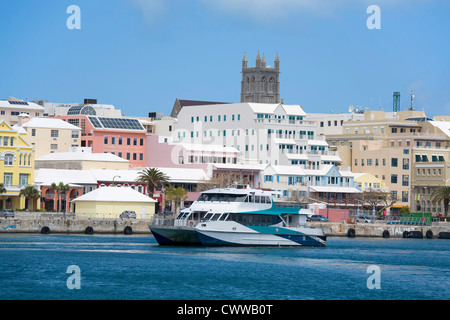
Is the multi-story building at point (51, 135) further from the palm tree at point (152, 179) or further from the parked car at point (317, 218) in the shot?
the parked car at point (317, 218)

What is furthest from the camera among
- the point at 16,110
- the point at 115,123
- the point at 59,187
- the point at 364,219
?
the point at 16,110

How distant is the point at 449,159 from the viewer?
520 feet

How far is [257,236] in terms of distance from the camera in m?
89.9

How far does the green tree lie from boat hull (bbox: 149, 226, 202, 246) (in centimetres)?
3870

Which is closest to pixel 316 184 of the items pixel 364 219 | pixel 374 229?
pixel 364 219

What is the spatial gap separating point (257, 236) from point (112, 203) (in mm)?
32756

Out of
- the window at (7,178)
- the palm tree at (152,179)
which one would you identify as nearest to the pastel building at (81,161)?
the palm tree at (152,179)

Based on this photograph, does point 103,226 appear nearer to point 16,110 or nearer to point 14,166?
point 14,166

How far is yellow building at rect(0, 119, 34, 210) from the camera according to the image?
401ft
